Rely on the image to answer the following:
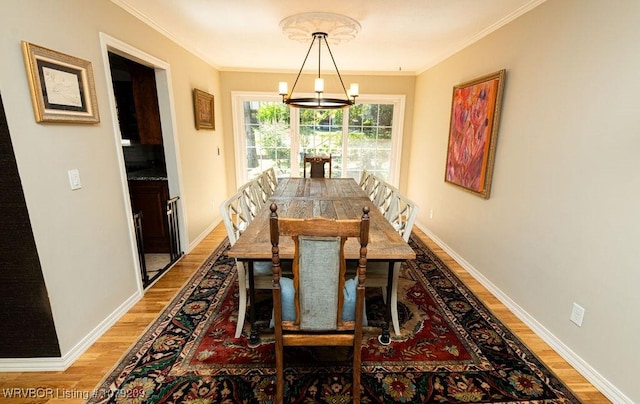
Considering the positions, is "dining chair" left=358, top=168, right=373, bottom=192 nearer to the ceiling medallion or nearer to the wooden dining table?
the wooden dining table

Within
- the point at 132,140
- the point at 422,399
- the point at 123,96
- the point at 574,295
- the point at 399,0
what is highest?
the point at 399,0

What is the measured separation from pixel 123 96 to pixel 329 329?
3.45 metres

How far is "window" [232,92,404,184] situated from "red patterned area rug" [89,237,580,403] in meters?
3.01

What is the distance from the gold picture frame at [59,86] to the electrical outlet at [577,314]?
127 inches

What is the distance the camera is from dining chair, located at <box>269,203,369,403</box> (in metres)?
1.18

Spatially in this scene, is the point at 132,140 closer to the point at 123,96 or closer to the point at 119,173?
the point at 123,96

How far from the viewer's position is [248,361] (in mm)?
1771

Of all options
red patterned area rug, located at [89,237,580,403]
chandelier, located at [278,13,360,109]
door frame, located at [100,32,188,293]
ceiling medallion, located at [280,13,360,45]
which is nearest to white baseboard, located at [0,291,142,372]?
red patterned area rug, located at [89,237,580,403]

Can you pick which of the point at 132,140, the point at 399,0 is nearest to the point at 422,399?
the point at 399,0

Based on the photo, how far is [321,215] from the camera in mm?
2256

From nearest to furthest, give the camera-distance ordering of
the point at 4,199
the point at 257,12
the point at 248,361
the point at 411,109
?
the point at 4,199
the point at 248,361
the point at 257,12
the point at 411,109

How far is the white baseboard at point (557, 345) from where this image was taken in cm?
154

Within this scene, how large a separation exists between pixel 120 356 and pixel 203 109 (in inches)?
116

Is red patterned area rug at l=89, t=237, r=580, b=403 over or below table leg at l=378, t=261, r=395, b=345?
below
